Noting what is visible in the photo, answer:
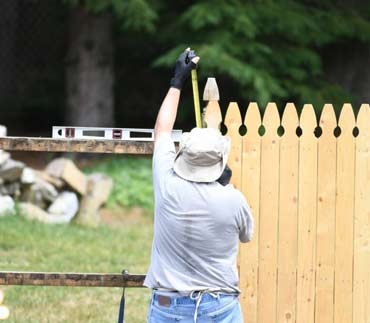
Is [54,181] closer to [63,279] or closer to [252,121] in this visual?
[63,279]

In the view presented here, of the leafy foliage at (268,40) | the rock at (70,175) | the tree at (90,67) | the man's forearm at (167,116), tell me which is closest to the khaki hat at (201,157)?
the man's forearm at (167,116)

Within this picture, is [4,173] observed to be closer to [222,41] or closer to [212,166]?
[222,41]

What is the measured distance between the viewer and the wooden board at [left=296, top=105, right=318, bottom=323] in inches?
203

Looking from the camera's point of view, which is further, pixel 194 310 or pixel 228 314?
pixel 228 314

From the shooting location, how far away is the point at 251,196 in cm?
514

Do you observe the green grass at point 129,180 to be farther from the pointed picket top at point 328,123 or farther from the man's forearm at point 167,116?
the man's forearm at point 167,116

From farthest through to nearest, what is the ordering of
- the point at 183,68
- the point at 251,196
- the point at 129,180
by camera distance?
the point at 129,180 < the point at 251,196 < the point at 183,68

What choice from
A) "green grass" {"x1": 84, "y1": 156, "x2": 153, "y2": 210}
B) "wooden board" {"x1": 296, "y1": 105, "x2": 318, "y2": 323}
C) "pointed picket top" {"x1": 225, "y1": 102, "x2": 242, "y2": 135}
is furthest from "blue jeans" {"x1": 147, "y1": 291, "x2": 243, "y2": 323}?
"green grass" {"x1": 84, "y1": 156, "x2": 153, "y2": 210}

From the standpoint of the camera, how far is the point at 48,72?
55.9 feet

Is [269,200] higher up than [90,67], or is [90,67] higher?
[90,67]

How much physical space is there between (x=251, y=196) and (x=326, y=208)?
0.45 m

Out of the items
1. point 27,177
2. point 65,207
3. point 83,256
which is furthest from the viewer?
point 27,177

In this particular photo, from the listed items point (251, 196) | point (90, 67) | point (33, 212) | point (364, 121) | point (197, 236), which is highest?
point (90, 67)

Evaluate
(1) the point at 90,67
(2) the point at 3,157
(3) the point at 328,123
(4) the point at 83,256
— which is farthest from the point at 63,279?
(1) the point at 90,67
